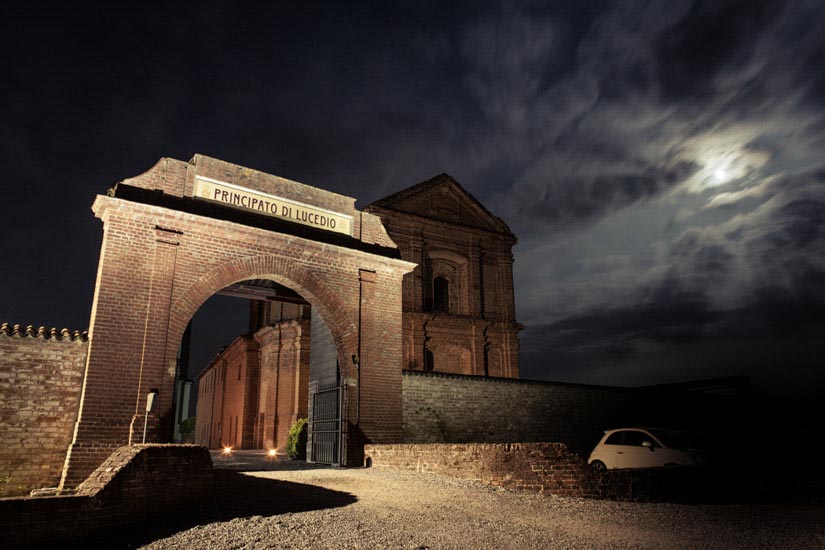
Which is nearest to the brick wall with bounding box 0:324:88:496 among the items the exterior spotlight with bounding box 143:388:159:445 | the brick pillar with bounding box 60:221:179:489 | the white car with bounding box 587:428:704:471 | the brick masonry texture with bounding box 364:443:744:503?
the brick pillar with bounding box 60:221:179:489

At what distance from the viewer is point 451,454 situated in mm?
9836

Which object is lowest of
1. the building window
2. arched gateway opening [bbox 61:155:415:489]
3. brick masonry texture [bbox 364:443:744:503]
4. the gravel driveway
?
the gravel driveway

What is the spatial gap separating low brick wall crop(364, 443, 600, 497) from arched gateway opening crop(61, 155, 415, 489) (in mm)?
4458

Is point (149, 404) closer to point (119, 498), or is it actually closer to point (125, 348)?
point (125, 348)

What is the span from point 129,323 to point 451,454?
22.2 feet

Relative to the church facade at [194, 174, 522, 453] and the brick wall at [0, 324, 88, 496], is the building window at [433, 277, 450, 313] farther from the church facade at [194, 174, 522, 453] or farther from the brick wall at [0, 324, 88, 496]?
the brick wall at [0, 324, 88, 496]

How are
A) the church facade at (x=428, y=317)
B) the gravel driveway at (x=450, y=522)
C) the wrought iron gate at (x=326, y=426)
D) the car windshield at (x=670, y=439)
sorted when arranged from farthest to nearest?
the church facade at (x=428, y=317) → the wrought iron gate at (x=326, y=426) → the car windshield at (x=670, y=439) → the gravel driveway at (x=450, y=522)

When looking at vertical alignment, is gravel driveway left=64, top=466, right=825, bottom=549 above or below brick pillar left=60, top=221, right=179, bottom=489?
below

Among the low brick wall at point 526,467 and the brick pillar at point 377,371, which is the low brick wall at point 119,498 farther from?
the brick pillar at point 377,371

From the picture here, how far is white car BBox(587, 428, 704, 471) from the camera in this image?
1028 cm

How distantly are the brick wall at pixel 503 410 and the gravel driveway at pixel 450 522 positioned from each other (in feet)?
20.0

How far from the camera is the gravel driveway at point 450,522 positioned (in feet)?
18.1

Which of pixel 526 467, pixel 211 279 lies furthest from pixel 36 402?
pixel 526 467

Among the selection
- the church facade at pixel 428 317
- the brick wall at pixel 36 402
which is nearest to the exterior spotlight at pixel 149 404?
the brick wall at pixel 36 402
